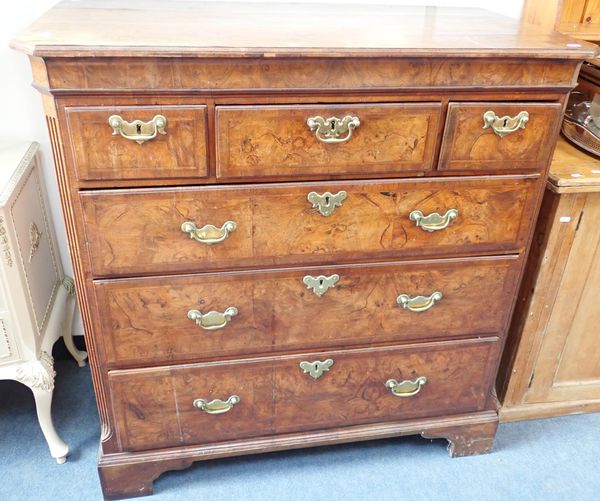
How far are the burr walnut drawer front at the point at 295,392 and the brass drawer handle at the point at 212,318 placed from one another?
0.40 ft

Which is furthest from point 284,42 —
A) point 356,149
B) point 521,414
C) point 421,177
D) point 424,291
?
point 521,414

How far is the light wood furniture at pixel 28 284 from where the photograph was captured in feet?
4.94

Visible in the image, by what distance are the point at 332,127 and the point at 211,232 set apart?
356mm

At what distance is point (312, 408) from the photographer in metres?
1.65

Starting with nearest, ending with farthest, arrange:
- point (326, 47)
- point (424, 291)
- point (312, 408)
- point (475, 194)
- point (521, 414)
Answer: point (326, 47), point (475, 194), point (424, 291), point (312, 408), point (521, 414)

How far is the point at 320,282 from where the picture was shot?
145 cm

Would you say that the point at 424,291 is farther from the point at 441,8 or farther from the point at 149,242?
the point at 441,8

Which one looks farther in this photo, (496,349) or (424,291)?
(496,349)

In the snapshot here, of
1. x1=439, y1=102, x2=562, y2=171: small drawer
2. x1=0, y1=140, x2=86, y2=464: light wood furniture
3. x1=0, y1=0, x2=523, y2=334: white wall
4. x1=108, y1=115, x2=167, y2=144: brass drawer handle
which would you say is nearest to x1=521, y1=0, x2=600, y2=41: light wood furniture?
x1=0, y1=0, x2=523, y2=334: white wall

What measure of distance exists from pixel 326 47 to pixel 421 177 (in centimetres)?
38

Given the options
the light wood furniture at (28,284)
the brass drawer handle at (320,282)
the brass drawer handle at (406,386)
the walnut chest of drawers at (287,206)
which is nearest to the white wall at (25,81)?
the light wood furniture at (28,284)

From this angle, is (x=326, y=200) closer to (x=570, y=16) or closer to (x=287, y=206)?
(x=287, y=206)

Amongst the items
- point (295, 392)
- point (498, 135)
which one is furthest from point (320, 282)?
point (498, 135)

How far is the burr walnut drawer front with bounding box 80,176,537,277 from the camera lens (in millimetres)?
1294
